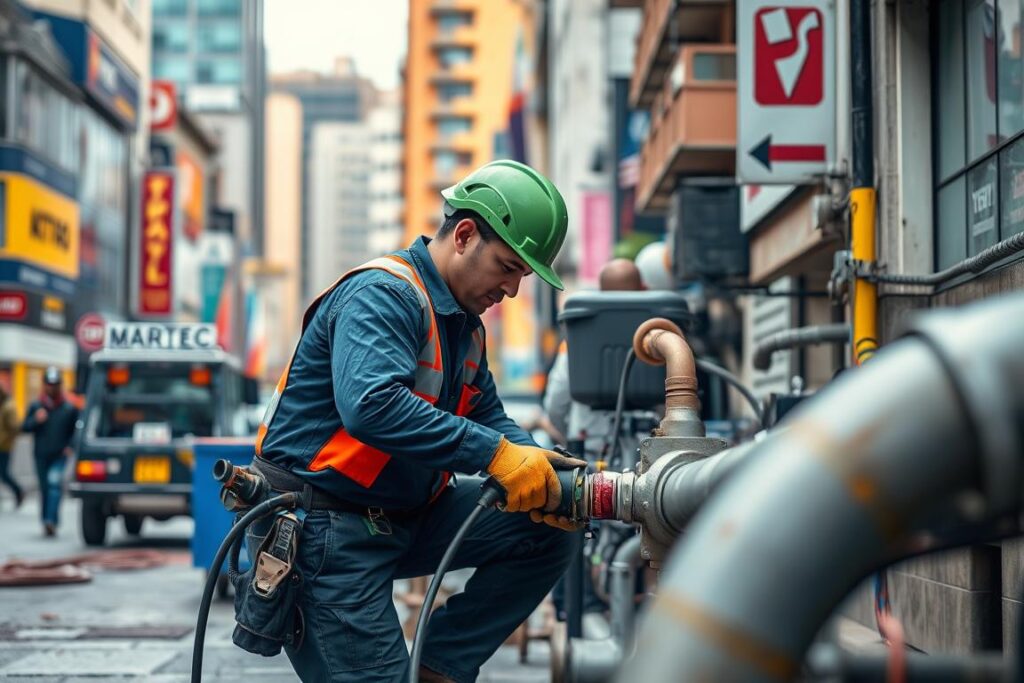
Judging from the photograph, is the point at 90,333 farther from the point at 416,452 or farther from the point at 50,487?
the point at 416,452

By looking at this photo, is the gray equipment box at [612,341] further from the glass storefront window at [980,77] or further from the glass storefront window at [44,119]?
the glass storefront window at [44,119]

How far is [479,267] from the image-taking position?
4.40 metres

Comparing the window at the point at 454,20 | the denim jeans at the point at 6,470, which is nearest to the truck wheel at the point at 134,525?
the denim jeans at the point at 6,470

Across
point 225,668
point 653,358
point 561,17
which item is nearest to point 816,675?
point 653,358

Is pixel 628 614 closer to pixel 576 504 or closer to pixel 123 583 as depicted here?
pixel 576 504

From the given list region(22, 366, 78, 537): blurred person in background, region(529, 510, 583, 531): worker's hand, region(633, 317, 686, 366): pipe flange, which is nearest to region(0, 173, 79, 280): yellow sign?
region(22, 366, 78, 537): blurred person in background

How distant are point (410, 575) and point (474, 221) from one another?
3.57 feet

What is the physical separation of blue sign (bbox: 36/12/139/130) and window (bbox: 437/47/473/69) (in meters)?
69.7

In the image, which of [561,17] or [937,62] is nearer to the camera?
[937,62]

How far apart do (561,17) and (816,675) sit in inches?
2187

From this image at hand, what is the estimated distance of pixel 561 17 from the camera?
5619cm

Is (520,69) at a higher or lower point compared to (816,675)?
higher

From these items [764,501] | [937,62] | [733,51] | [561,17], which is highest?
[561,17]

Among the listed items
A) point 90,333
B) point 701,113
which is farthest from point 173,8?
point 701,113
